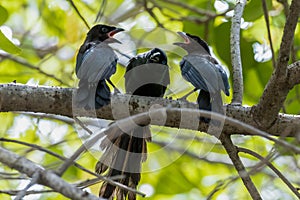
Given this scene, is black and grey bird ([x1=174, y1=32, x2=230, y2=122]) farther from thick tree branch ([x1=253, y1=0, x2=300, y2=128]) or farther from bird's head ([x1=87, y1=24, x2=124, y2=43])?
bird's head ([x1=87, y1=24, x2=124, y2=43])

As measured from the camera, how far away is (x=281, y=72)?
2832 millimetres

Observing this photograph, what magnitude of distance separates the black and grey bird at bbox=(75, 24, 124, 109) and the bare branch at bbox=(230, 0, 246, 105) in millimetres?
686

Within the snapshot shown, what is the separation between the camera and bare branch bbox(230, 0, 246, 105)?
132 inches

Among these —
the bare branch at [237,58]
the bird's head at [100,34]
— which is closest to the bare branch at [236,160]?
the bare branch at [237,58]

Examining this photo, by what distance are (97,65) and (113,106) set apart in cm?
44

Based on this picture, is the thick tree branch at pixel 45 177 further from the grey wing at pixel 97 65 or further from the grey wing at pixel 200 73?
the grey wing at pixel 200 73

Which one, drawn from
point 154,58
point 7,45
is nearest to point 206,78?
point 154,58

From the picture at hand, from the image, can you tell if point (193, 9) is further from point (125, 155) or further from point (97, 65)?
point (125, 155)

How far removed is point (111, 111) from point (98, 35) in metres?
1.38

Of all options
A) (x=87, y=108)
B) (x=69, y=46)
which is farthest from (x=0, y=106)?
(x=69, y=46)

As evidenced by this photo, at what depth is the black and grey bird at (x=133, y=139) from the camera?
3350 mm

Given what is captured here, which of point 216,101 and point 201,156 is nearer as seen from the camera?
point 216,101

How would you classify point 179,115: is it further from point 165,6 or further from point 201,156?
point 165,6

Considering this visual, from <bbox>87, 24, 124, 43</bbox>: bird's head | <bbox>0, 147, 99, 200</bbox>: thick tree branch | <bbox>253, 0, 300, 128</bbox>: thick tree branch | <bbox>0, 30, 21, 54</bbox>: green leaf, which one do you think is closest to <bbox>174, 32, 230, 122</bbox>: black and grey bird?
<bbox>253, 0, 300, 128</bbox>: thick tree branch
